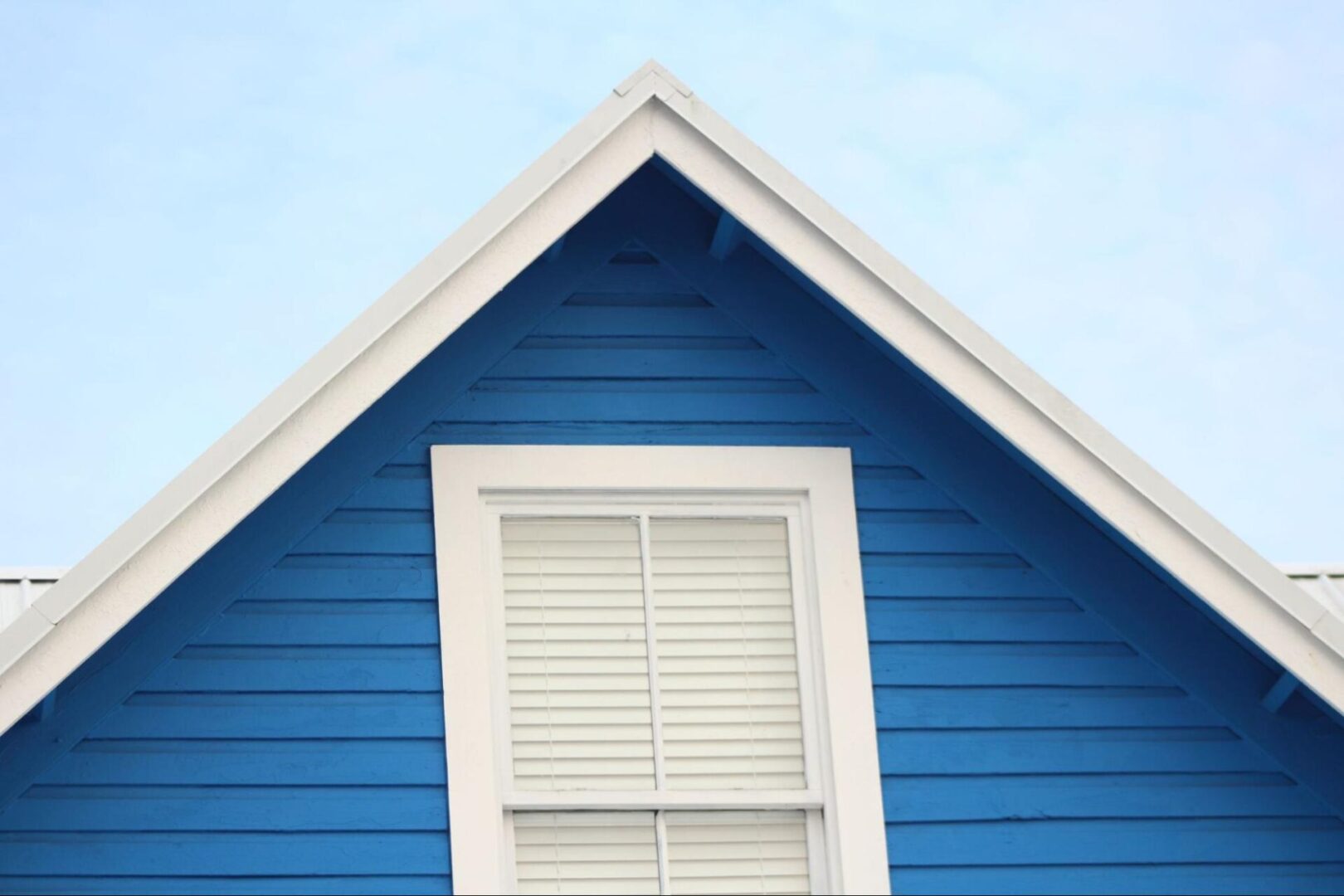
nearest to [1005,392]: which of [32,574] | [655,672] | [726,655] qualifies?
[726,655]

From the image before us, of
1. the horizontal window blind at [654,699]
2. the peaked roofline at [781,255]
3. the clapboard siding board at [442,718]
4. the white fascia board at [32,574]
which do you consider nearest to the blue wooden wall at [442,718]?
the clapboard siding board at [442,718]

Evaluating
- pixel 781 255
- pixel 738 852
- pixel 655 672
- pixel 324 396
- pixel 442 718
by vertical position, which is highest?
pixel 781 255

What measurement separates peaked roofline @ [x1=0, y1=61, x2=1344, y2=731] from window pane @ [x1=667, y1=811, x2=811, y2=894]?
149cm

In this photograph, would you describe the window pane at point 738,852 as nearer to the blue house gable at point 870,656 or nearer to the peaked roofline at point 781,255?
the blue house gable at point 870,656

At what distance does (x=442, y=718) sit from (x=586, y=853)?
645 millimetres

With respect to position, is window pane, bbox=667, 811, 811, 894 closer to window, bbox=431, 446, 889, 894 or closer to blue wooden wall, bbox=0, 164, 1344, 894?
window, bbox=431, 446, 889, 894

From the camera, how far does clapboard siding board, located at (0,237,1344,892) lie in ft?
21.4

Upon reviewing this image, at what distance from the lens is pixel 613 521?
7.14m

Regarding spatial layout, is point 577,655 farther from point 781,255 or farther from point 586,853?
point 781,255

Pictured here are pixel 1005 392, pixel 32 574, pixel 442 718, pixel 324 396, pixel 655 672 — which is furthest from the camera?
pixel 32 574

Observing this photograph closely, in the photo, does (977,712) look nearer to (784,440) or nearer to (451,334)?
(784,440)

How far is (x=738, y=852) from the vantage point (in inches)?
266

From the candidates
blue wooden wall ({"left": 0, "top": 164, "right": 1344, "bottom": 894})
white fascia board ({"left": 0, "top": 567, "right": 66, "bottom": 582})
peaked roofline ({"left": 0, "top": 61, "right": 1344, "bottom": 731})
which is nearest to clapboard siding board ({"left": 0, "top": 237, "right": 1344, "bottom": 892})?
blue wooden wall ({"left": 0, "top": 164, "right": 1344, "bottom": 894})

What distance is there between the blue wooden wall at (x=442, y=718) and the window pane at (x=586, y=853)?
1.02 ft
